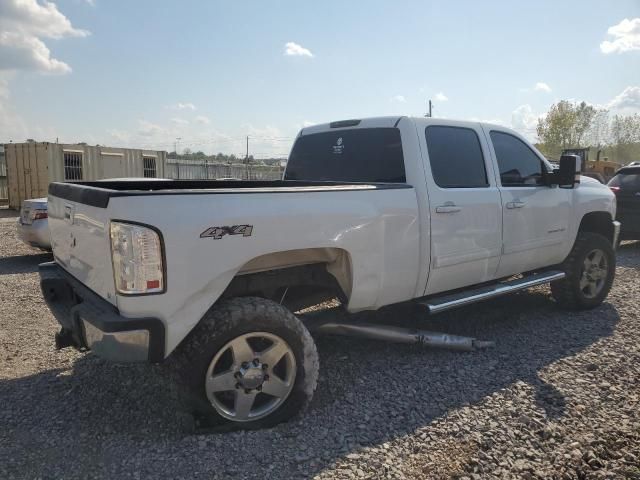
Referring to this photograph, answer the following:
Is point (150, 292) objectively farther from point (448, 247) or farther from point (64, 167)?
point (64, 167)

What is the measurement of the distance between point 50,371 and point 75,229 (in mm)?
1494

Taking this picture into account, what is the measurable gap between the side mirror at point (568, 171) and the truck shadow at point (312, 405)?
Result: 1.45m

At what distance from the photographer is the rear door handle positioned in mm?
3908

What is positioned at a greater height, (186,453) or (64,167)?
(64,167)

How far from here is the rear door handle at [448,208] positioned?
12.8 ft

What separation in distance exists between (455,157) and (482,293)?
3.87 ft

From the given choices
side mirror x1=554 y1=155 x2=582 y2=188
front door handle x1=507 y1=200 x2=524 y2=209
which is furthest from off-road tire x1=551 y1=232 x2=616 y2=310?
front door handle x1=507 y1=200 x2=524 y2=209

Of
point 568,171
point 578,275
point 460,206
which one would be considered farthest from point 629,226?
point 460,206

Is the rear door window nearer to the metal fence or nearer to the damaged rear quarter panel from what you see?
the damaged rear quarter panel

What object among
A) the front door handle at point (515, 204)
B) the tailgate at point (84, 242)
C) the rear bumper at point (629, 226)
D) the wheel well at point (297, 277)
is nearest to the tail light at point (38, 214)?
the tailgate at point (84, 242)

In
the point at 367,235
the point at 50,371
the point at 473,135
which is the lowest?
the point at 50,371

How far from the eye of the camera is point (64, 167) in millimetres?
18594

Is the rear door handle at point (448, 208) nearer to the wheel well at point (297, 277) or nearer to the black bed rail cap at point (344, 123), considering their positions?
the wheel well at point (297, 277)

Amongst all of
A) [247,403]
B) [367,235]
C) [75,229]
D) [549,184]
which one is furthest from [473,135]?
[75,229]
